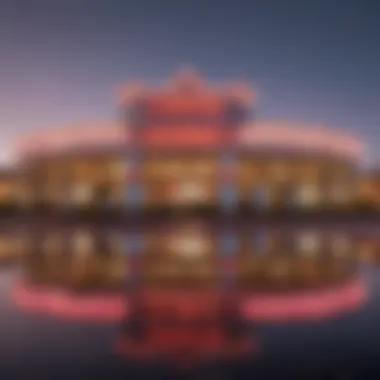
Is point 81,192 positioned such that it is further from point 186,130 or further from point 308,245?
point 308,245

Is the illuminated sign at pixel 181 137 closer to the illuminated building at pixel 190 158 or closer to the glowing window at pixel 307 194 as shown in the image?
the illuminated building at pixel 190 158

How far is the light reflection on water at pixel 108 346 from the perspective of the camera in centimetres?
226

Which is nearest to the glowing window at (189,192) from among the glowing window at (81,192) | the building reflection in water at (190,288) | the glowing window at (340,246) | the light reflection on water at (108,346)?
the glowing window at (81,192)

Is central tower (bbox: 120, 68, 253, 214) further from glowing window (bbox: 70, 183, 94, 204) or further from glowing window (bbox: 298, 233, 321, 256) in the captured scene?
glowing window (bbox: 298, 233, 321, 256)

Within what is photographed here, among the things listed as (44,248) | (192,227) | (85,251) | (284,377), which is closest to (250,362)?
(284,377)

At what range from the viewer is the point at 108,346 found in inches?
101

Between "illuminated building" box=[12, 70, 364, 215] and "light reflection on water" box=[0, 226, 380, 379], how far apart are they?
505 inches

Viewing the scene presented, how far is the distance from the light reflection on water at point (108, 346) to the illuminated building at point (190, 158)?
42.1 ft

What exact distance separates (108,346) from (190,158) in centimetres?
1507

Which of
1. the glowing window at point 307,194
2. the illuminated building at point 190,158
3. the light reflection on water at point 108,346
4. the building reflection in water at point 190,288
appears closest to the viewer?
the light reflection on water at point 108,346

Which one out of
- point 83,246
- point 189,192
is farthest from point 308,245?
point 189,192

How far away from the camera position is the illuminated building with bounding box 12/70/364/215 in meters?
16.7

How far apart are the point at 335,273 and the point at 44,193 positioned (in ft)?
47.0

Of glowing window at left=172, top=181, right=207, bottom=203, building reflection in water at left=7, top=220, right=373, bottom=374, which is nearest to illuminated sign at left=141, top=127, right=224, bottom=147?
glowing window at left=172, top=181, right=207, bottom=203
